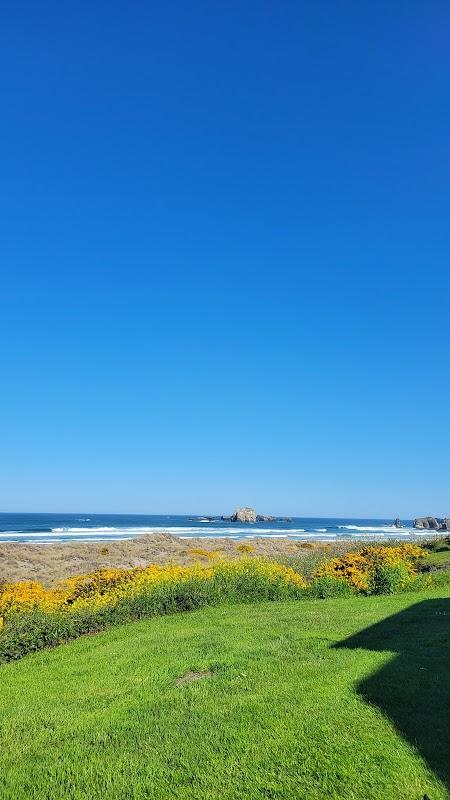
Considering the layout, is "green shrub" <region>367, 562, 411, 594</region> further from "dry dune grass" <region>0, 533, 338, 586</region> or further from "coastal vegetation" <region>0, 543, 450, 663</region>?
"dry dune grass" <region>0, 533, 338, 586</region>

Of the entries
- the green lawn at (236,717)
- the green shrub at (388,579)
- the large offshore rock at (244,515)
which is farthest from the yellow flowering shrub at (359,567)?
the large offshore rock at (244,515)

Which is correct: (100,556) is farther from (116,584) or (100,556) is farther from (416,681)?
(416,681)

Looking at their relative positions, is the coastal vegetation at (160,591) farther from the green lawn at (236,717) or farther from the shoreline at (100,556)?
the shoreline at (100,556)

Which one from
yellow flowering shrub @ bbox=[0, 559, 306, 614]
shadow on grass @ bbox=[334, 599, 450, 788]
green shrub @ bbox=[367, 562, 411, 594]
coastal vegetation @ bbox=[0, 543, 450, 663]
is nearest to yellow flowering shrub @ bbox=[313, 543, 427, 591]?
coastal vegetation @ bbox=[0, 543, 450, 663]

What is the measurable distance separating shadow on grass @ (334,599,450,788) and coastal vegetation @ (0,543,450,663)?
394 cm

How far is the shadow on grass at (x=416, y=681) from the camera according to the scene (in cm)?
499

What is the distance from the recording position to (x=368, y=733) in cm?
512

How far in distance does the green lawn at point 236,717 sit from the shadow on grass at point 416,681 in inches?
0.8

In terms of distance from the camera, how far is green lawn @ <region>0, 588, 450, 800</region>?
174 inches

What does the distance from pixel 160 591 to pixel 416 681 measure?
716 centimetres

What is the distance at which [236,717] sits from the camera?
5656 millimetres

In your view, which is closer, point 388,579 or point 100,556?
point 388,579

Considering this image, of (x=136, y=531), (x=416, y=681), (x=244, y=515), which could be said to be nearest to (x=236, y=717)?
(x=416, y=681)

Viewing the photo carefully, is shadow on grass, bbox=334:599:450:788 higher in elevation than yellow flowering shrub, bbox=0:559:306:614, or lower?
lower
